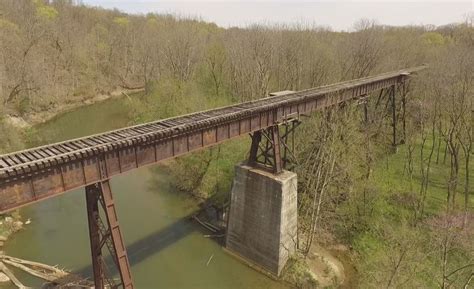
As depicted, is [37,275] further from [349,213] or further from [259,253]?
[349,213]

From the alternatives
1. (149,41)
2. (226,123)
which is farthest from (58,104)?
(226,123)

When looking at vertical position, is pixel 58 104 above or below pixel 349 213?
above

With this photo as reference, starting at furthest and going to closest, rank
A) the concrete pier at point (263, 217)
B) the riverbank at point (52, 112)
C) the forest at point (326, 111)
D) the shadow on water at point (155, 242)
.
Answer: the riverbank at point (52, 112) → the forest at point (326, 111) → the shadow on water at point (155, 242) → the concrete pier at point (263, 217)

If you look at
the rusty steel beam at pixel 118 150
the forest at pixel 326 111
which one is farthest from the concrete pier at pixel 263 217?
the rusty steel beam at pixel 118 150

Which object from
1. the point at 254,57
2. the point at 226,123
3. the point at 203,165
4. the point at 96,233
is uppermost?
the point at 254,57

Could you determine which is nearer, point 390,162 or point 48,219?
point 48,219

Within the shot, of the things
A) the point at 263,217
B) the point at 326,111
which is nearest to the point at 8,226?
the point at 263,217

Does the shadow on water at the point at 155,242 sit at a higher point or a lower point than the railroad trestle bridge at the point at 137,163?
lower

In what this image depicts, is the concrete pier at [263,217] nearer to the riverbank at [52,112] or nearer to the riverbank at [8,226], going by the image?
the riverbank at [8,226]
